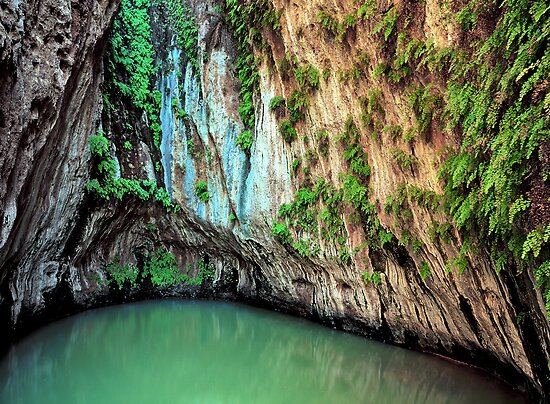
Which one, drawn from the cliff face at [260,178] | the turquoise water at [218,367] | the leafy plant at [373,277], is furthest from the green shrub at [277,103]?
the turquoise water at [218,367]

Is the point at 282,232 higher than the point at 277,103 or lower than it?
lower

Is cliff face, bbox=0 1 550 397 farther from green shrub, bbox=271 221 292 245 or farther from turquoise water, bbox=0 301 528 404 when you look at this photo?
turquoise water, bbox=0 301 528 404

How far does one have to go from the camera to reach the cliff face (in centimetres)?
429

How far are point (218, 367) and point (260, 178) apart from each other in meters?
3.45

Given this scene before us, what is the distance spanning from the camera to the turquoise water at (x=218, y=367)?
4.87 metres

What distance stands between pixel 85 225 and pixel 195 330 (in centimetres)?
299

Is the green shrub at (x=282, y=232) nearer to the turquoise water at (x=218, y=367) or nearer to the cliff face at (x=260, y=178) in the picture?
the cliff face at (x=260, y=178)

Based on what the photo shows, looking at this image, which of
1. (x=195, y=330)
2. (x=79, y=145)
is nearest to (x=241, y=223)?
(x=195, y=330)

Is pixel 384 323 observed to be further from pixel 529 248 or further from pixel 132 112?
pixel 132 112

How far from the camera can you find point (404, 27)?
416cm

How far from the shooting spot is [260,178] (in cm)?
750

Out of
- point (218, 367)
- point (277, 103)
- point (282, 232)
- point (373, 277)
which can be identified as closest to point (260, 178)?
point (282, 232)

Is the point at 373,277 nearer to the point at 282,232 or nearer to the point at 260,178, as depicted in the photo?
the point at 282,232

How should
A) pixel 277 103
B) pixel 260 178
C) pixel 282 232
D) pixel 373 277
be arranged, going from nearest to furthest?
1. pixel 373 277
2. pixel 277 103
3. pixel 282 232
4. pixel 260 178
